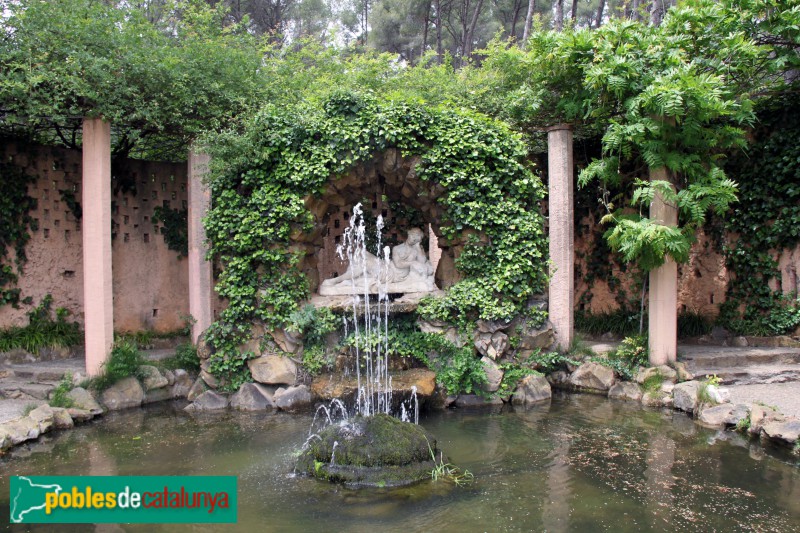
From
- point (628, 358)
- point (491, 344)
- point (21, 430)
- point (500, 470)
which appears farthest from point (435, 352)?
point (21, 430)

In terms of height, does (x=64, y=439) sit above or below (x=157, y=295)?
below

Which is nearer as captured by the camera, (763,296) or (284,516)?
(284,516)

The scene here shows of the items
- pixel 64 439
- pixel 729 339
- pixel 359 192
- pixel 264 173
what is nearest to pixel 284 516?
pixel 64 439

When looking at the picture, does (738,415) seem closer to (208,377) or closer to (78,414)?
(208,377)

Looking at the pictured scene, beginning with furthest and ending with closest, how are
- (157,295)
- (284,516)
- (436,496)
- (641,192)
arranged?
(157,295) < (641,192) < (436,496) < (284,516)

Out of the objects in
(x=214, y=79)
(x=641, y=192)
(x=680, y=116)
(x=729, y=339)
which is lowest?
(x=729, y=339)

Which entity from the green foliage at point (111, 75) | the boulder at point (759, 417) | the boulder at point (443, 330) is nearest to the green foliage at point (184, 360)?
the green foliage at point (111, 75)

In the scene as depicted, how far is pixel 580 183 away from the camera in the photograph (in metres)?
8.68

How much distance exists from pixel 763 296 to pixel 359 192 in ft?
20.9

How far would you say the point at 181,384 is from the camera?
8594 millimetres

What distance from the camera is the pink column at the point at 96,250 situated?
26.4ft

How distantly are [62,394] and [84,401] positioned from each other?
0.86ft

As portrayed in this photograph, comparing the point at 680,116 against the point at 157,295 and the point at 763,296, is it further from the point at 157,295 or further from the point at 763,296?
the point at 157,295

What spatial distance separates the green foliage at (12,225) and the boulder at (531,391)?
7636 mm
